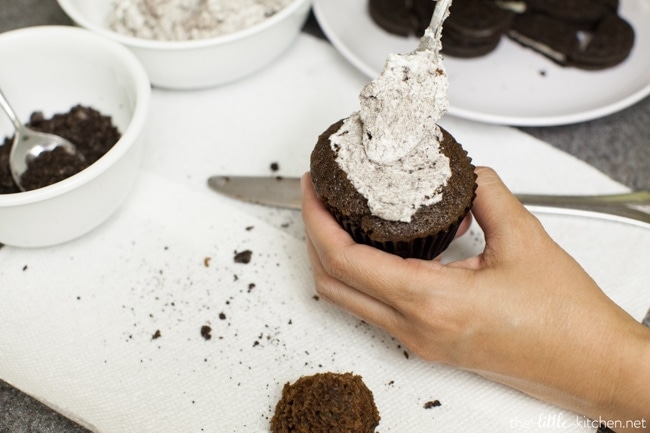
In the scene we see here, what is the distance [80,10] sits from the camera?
149 cm

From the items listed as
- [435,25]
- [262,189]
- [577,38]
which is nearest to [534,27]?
[577,38]

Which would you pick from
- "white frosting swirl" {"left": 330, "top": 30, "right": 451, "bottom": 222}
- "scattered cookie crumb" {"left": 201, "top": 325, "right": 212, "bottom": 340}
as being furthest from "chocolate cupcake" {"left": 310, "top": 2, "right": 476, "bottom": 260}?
"scattered cookie crumb" {"left": 201, "top": 325, "right": 212, "bottom": 340}

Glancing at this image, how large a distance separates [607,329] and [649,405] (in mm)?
126

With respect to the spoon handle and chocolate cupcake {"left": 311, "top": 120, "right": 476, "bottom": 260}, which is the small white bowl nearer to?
the spoon handle

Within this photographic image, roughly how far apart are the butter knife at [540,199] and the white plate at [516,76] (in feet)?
0.73

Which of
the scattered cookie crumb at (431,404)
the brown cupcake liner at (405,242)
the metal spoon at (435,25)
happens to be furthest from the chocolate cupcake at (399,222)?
the scattered cookie crumb at (431,404)

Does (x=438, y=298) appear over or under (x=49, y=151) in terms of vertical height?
over

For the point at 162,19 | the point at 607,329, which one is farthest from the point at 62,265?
the point at 607,329

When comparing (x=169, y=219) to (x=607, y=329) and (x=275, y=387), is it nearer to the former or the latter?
(x=275, y=387)

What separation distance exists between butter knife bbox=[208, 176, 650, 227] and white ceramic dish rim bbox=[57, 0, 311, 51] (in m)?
0.31

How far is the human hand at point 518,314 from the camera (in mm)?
917

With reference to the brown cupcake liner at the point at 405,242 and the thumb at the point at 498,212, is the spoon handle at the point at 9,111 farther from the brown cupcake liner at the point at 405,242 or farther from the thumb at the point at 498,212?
the thumb at the point at 498,212

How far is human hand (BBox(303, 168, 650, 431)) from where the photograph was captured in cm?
92

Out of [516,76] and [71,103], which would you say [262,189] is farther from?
[516,76]
